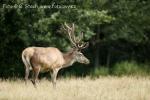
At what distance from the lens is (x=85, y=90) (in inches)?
524

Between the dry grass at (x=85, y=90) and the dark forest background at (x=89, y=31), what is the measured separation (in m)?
3.43

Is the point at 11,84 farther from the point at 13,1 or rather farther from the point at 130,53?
the point at 130,53

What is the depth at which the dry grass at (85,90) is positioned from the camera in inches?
466

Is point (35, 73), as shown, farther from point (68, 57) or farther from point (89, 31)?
point (89, 31)

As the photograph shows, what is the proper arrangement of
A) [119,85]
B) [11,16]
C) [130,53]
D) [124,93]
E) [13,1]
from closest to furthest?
[124,93] < [119,85] < [13,1] < [11,16] < [130,53]

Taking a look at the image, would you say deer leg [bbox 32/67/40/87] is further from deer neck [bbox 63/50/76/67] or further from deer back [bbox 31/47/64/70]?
deer neck [bbox 63/50/76/67]

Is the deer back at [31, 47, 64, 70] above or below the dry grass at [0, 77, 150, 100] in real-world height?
above

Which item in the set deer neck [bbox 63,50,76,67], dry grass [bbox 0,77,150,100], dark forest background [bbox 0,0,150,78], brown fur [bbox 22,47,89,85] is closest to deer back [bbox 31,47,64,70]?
brown fur [bbox 22,47,89,85]

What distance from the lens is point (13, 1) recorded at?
754 inches

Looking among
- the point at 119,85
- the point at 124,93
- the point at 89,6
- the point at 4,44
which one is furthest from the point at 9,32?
the point at 124,93

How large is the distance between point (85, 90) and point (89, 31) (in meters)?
6.35

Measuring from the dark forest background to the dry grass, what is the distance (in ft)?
11.2

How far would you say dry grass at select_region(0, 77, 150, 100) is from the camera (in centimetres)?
1183

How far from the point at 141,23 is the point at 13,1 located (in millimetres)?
5770
